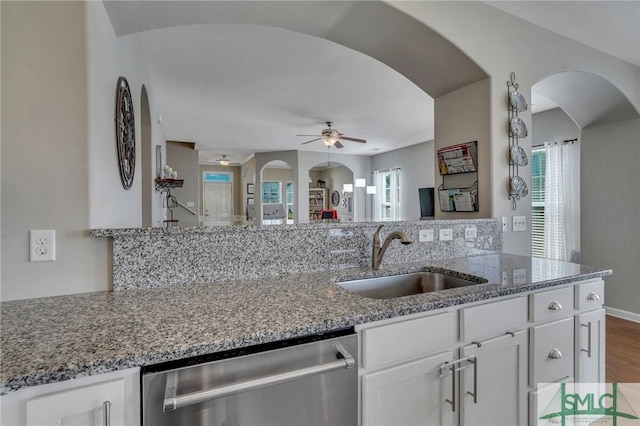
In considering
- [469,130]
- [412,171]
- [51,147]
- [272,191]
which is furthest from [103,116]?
[272,191]

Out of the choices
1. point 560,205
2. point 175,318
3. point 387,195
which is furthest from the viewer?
point 387,195

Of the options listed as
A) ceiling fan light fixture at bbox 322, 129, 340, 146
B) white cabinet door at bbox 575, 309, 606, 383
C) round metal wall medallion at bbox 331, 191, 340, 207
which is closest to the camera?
white cabinet door at bbox 575, 309, 606, 383

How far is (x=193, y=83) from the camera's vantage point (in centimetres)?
349

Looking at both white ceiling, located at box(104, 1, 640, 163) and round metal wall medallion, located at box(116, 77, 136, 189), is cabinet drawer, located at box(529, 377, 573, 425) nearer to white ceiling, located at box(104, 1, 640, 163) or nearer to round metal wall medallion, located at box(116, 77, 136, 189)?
white ceiling, located at box(104, 1, 640, 163)

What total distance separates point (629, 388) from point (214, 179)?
10.5m

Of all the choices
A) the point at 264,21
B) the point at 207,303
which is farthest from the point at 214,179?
the point at 207,303

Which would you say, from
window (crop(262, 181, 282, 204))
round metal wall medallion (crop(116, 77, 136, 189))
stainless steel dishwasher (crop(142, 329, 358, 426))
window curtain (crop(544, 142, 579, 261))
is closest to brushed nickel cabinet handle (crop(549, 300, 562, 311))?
stainless steel dishwasher (crop(142, 329, 358, 426))

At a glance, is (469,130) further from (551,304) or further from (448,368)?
(448,368)

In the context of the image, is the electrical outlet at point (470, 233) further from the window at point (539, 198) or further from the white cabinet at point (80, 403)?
the window at point (539, 198)

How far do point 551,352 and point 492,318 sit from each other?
1.52 feet

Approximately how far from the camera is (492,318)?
131 cm

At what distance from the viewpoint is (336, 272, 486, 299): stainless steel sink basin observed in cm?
159

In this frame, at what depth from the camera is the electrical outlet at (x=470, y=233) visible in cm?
207

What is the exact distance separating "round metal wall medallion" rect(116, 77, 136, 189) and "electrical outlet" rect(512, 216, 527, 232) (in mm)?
2621
